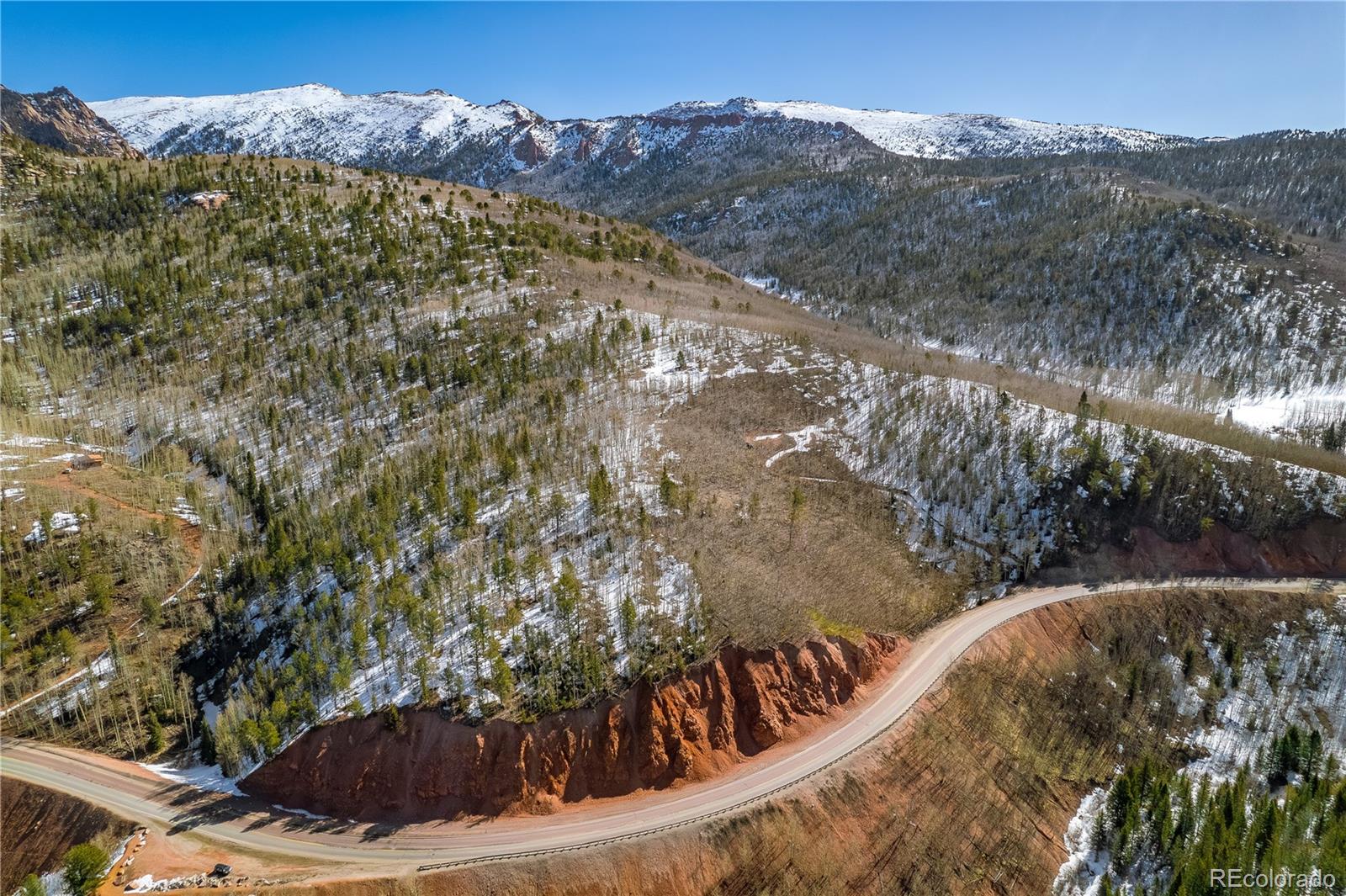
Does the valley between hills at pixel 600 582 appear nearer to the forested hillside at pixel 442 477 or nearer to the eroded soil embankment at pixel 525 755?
the eroded soil embankment at pixel 525 755

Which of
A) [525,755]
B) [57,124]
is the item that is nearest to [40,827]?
[525,755]

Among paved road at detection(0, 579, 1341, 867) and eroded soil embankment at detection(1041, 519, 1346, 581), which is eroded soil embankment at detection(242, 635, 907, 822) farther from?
eroded soil embankment at detection(1041, 519, 1346, 581)

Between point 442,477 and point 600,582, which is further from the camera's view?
point 442,477

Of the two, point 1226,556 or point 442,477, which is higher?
point 442,477

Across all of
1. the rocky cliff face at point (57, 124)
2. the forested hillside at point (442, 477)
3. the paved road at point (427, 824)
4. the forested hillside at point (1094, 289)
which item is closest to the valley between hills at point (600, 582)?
the paved road at point (427, 824)

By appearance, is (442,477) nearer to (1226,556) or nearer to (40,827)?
(40,827)

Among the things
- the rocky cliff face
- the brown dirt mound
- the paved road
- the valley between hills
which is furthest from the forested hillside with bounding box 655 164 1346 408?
the rocky cliff face

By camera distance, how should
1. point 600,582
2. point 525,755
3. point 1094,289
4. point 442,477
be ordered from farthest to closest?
point 1094,289
point 442,477
point 600,582
point 525,755
